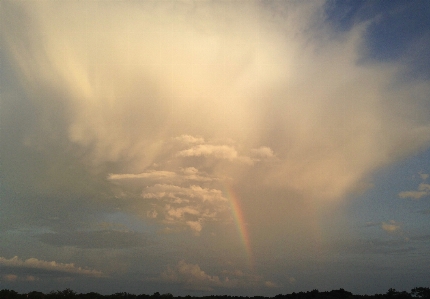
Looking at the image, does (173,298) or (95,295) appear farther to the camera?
(173,298)

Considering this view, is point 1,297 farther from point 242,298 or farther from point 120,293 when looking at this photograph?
point 242,298

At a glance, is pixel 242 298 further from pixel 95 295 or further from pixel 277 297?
pixel 95 295

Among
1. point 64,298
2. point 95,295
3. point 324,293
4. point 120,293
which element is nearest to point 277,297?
point 324,293

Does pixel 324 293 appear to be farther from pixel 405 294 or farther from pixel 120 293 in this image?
pixel 120 293

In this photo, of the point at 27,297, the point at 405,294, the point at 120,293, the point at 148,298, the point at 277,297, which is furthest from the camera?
the point at 277,297

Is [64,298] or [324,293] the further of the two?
[324,293]

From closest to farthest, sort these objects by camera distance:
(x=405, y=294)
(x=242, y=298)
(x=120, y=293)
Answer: (x=405, y=294)
(x=120, y=293)
(x=242, y=298)

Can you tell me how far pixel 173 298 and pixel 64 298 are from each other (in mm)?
40233

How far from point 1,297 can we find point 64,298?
52.8 feet

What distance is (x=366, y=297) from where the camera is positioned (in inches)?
4365

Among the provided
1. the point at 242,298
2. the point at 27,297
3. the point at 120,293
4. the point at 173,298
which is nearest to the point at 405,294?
the point at 242,298

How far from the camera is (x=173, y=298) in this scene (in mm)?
122500

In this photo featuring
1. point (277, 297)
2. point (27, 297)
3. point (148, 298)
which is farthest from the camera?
point (277, 297)

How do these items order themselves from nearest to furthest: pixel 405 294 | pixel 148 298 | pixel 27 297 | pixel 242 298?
pixel 27 297, pixel 405 294, pixel 148 298, pixel 242 298
